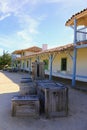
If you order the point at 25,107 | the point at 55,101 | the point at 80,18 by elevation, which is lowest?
the point at 25,107

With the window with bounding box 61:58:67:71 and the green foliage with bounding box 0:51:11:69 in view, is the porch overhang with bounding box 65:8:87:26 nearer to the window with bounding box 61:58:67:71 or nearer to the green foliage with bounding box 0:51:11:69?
the window with bounding box 61:58:67:71

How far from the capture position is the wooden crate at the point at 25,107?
687cm

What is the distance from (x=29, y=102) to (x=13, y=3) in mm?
6584

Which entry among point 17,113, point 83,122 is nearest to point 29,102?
point 17,113

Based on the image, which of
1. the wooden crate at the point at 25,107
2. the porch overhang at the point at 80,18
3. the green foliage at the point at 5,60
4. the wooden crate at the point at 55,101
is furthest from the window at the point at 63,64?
the green foliage at the point at 5,60

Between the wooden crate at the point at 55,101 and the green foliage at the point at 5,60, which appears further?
the green foliage at the point at 5,60

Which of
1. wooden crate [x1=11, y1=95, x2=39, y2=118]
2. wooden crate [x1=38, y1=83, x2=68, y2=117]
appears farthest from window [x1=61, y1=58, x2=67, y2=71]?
wooden crate [x1=11, y1=95, x2=39, y2=118]

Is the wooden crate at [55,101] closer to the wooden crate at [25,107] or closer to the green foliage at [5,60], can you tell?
the wooden crate at [25,107]

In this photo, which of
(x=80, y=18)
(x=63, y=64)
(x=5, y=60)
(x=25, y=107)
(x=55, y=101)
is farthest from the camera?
(x=5, y=60)

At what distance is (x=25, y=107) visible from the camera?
22.6 ft

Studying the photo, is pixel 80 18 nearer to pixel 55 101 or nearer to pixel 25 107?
pixel 55 101

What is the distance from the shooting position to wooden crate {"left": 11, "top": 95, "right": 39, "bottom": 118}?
687 cm

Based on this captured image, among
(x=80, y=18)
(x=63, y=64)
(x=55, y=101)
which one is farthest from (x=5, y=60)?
(x=55, y=101)

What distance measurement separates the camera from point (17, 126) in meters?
6.22
